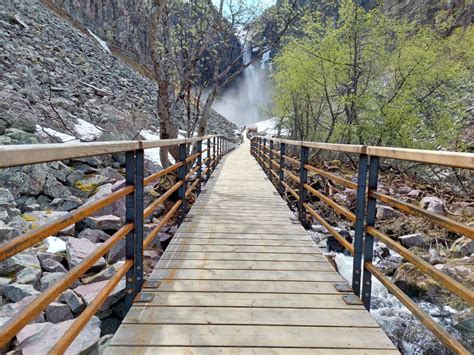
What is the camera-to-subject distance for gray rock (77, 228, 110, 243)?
4.32 meters

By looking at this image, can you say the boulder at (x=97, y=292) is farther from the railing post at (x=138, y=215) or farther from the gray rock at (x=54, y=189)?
the gray rock at (x=54, y=189)

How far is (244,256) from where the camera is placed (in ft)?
10.9

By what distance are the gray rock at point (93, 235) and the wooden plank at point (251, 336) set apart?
2481mm

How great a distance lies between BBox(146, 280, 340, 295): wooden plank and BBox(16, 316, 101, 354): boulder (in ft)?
1.56

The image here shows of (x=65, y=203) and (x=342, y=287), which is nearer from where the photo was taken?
(x=342, y=287)

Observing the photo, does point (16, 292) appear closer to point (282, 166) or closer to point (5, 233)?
point (5, 233)

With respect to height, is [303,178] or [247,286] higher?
[303,178]

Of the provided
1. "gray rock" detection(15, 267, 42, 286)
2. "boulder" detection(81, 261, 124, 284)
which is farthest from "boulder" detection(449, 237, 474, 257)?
"gray rock" detection(15, 267, 42, 286)

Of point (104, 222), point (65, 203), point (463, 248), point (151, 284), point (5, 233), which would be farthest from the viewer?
point (463, 248)

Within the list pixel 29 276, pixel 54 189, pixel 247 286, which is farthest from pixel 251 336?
pixel 54 189

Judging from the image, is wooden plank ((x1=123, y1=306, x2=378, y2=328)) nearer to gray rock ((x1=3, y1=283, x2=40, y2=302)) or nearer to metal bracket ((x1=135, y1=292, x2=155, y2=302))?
metal bracket ((x1=135, y1=292, x2=155, y2=302))

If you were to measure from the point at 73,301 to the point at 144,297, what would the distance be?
0.84 meters

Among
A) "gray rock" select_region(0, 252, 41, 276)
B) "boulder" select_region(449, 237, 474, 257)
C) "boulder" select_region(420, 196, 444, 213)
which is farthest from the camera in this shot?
"boulder" select_region(420, 196, 444, 213)

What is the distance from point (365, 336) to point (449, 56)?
1562cm
